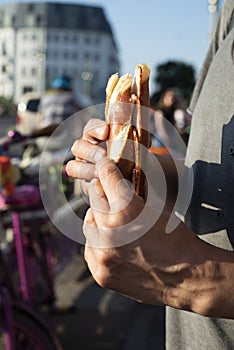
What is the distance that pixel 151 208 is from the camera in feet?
2.74

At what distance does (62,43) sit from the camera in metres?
92.2

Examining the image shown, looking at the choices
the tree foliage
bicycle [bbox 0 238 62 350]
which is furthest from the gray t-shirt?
the tree foliage

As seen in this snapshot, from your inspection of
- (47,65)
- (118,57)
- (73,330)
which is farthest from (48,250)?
(118,57)

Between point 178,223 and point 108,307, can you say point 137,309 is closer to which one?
point 108,307

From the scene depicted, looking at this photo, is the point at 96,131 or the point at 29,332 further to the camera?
the point at 29,332

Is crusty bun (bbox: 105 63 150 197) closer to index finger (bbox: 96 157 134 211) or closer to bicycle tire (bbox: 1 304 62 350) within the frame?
index finger (bbox: 96 157 134 211)

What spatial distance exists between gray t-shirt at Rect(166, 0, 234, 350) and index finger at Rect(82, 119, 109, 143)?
24cm

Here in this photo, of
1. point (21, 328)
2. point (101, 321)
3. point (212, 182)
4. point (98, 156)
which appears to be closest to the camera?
point (98, 156)

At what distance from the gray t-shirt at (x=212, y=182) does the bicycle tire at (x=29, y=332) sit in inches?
67.6

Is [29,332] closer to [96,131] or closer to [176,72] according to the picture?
[96,131]

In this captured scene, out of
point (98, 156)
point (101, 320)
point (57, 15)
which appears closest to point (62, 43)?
point (57, 15)

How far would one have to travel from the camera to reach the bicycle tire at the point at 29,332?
9.50 feet

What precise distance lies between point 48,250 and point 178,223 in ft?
11.0

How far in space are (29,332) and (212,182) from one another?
2068 mm
